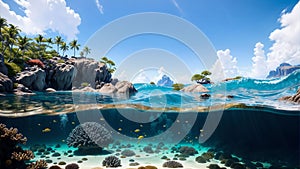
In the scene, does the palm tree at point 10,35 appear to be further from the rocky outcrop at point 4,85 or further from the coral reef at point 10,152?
the coral reef at point 10,152

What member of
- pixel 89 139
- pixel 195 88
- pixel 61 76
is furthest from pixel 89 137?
pixel 61 76

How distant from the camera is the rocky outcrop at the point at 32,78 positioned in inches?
1061

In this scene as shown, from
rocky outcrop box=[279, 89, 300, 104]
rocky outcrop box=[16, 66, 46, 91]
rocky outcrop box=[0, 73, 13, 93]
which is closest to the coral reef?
rocky outcrop box=[0, 73, 13, 93]

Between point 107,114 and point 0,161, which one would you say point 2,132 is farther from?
point 107,114

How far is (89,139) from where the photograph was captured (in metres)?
11.5

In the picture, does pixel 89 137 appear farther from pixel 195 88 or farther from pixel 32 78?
pixel 32 78

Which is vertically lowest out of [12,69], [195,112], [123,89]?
[195,112]

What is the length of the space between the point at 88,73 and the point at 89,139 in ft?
115

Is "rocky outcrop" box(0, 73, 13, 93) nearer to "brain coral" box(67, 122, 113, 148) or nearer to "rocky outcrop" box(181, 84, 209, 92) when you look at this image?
"brain coral" box(67, 122, 113, 148)

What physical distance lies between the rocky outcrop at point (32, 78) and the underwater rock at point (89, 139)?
22.1m

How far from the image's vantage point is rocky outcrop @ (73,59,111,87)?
141 ft

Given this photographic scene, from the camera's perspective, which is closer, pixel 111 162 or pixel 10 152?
pixel 10 152

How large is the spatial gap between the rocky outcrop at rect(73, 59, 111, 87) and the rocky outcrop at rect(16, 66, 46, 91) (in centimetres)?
1165

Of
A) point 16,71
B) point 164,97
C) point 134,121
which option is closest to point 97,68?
point 16,71
